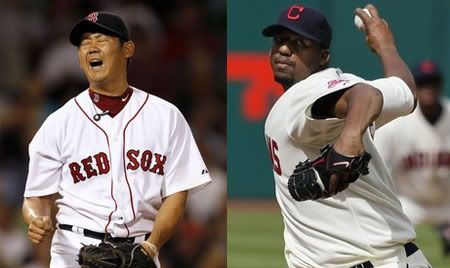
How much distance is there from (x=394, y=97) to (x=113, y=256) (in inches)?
56.6

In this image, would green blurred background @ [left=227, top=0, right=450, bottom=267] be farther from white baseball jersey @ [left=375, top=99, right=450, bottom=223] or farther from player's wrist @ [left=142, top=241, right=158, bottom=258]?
player's wrist @ [left=142, top=241, right=158, bottom=258]

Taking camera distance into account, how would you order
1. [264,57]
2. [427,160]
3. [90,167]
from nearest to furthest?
[90,167], [427,160], [264,57]

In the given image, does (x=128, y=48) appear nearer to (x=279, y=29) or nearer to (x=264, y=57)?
(x=279, y=29)

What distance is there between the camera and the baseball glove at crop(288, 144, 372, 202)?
3395 mm

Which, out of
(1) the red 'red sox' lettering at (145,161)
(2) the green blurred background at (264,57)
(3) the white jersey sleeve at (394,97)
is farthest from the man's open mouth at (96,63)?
(2) the green blurred background at (264,57)

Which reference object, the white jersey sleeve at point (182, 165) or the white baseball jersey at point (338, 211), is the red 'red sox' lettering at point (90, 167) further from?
the white baseball jersey at point (338, 211)

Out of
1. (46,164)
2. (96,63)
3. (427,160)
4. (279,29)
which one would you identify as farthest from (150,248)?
(427,160)

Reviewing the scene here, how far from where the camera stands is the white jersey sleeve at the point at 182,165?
467 cm

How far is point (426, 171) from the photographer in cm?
994

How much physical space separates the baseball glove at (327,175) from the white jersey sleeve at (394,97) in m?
0.28

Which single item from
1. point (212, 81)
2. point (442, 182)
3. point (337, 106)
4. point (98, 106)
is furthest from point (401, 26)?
point (337, 106)

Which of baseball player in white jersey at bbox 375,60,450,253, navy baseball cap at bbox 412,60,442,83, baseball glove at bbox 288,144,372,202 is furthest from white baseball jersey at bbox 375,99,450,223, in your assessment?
baseball glove at bbox 288,144,372,202

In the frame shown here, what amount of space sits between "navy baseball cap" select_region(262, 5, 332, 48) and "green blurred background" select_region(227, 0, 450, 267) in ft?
28.4

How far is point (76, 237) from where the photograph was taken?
15.2 feet
